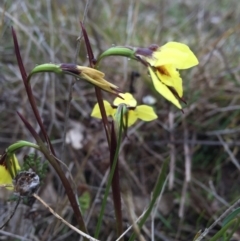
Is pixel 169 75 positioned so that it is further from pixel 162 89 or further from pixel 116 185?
pixel 116 185

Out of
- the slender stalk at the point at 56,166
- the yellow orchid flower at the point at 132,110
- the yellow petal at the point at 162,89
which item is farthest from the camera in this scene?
the yellow orchid flower at the point at 132,110

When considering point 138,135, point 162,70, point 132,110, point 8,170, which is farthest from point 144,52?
point 138,135

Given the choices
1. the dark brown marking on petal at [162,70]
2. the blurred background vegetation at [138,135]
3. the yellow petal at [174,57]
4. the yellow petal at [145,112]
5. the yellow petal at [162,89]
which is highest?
the yellow petal at [174,57]

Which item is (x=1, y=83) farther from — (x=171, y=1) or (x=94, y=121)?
(x=171, y=1)

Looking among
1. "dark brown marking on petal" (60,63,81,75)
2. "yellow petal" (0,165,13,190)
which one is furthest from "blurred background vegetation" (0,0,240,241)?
"dark brown marking on petal" (60,63,81,75)

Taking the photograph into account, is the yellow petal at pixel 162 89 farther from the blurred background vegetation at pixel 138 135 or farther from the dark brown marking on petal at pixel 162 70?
the blurred background vegetation at pixel 138 135

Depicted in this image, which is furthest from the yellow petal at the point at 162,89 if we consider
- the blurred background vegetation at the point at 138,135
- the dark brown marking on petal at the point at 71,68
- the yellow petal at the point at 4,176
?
the blurred background vegetation at the point at 138,135

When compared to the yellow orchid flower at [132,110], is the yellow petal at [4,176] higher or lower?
lower
